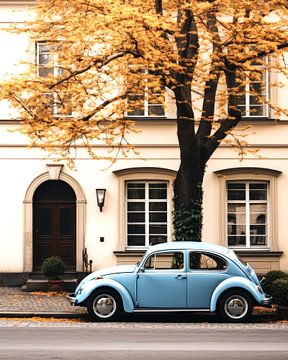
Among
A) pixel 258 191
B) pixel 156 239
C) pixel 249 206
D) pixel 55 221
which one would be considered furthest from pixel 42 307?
pixel 258 191

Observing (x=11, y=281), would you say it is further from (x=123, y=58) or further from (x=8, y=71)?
(x=123, y=58)

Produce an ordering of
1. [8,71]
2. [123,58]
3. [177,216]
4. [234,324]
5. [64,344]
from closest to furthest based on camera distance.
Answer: [64,344] < [234,324] < [123,58] < [177,216] < [8,71]

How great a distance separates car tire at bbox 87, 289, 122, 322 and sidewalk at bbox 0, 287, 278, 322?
→ 0.87 metres

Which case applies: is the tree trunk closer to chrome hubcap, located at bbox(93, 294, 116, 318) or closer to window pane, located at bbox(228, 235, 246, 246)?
window pane, located at bbox(228, 235, 246, 246)

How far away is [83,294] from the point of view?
17.4 m

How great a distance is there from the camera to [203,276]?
57.2 ft

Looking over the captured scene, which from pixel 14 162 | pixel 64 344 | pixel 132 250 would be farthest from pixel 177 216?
pixel 64 344

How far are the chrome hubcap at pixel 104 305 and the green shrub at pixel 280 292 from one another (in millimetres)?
3680

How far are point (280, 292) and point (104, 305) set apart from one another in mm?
3943

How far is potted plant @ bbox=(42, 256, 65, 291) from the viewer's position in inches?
902

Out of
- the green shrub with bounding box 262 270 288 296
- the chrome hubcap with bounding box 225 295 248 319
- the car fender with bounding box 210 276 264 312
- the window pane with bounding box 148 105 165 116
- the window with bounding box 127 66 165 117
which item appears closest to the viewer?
the car fender with bounding box 210 276 264 312

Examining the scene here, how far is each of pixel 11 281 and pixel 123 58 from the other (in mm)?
8354

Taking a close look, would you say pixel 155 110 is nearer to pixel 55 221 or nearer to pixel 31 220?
pixel 55 221

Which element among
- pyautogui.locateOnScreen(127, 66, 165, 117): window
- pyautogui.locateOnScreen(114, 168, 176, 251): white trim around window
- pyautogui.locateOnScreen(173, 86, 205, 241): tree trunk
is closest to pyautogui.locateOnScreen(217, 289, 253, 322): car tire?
pyautogui.locateOnScreen(173, 86, 205, 241): tree trunk
